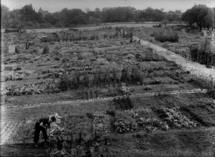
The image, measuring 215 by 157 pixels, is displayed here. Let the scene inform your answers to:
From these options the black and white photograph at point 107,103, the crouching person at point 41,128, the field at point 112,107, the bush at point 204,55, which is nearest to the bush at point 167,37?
the black and white photograph at point 107,103

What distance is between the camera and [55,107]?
903cm

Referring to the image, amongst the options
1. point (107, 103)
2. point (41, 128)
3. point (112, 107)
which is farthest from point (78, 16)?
point (41, 128)

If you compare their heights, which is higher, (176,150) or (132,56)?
(132,56)

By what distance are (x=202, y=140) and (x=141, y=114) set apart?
2170mm

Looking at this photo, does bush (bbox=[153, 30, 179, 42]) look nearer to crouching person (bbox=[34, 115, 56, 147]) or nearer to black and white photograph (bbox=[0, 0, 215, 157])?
black and white photograph (bbox=[0, 0, 215, 157])

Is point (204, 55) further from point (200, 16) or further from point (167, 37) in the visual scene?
point (200, 16)

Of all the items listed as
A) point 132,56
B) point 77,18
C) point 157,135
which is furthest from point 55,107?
point 77,18

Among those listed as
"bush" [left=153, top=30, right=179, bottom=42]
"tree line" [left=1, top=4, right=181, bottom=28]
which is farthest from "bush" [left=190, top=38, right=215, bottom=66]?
"tree line" [left=1, top=4, right=181, bottom=28]

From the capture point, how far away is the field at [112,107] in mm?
6328

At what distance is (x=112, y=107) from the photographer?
347 inches

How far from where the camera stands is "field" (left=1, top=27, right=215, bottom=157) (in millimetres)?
6328

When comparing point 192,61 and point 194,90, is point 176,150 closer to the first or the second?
point 194,90

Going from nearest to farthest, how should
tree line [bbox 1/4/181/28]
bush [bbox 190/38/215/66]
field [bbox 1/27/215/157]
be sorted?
field [bbox 1/27/215/157], bush [bbox 190/38/215/66], tree line [bbox 1/4/181/28]

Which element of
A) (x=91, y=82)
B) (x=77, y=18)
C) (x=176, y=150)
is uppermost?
(x=77, y=18)
